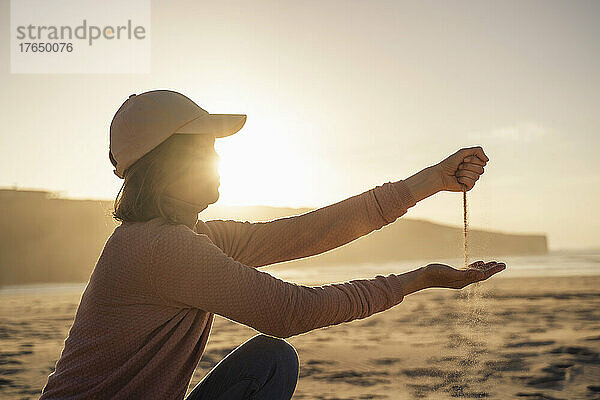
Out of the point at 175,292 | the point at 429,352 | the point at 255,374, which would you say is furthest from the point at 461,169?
the point at 429,352

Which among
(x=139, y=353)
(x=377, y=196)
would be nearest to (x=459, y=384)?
(x=377, y=196)

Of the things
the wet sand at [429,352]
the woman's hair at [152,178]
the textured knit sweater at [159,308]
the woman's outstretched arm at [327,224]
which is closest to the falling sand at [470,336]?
the wet sand at [429,352]

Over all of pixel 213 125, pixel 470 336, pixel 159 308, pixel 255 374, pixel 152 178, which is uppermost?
pixel 213 125

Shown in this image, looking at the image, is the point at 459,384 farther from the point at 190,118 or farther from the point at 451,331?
the point at 190,118

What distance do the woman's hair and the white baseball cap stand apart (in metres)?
0.03

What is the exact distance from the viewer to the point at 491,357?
14.7 feet

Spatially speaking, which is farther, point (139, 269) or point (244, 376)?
point (244, 376)

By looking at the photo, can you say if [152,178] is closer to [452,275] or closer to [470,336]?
[452,275]

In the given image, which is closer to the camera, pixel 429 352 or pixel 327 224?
pixel 327 224

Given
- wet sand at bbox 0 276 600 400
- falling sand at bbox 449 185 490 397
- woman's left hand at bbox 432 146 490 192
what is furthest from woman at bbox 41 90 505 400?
wet sand at bbox 0 276 600 400

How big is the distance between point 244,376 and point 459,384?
91.3 inches

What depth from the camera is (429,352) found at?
4789 millimetres

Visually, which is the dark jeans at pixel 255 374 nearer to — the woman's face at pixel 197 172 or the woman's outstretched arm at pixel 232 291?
the woman's outstretched arm at pixel 232 291

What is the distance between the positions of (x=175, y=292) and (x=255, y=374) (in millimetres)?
357
